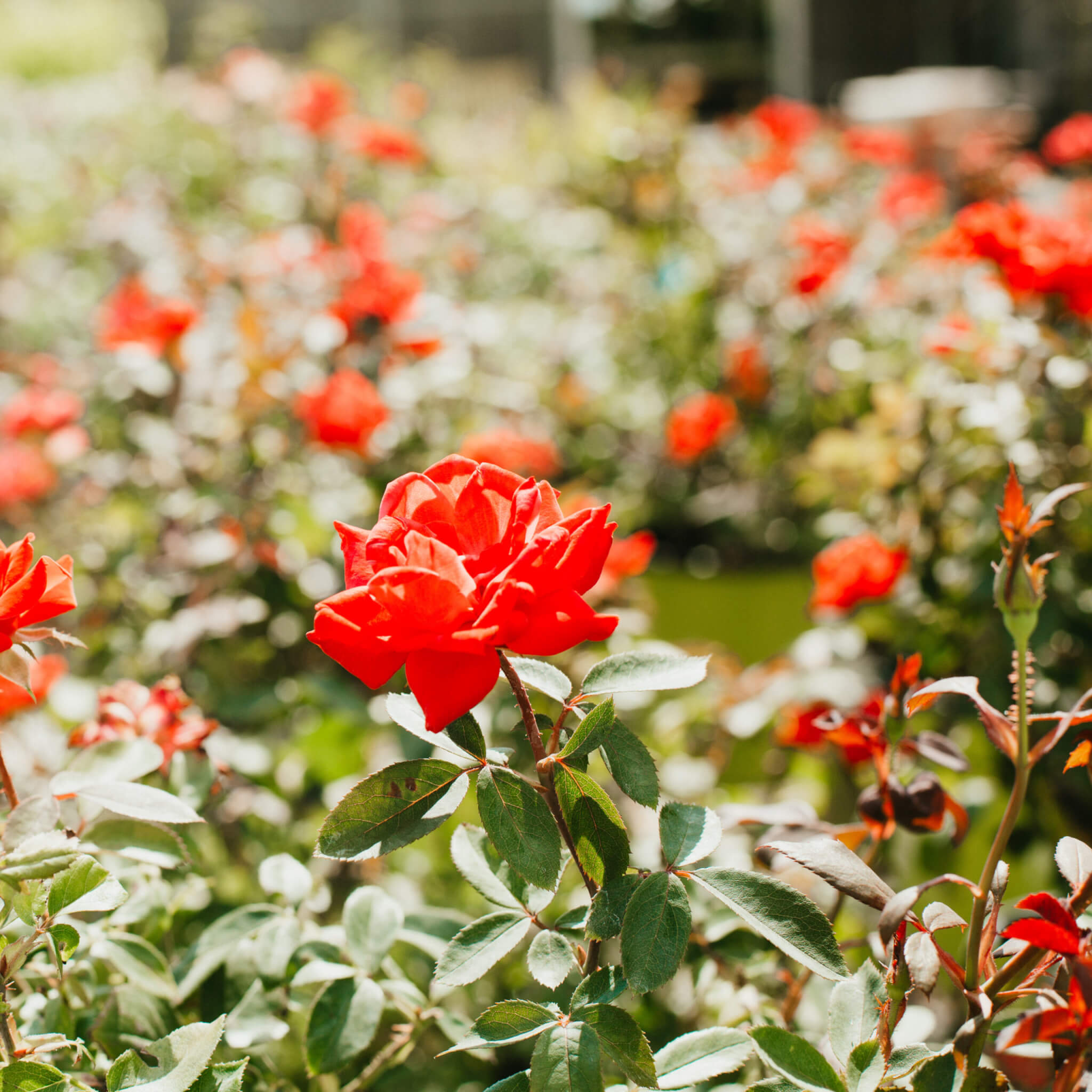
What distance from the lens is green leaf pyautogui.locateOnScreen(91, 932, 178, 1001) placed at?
0.61m

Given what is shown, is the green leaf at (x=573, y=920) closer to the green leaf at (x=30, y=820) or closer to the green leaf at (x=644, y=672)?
the green leaf at (x=644, y=672)

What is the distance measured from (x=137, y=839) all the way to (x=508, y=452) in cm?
76

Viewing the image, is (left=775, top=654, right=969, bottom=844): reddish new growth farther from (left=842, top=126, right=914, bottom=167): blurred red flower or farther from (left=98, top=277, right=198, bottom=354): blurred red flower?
(left=842, top=126, right=914, bottom=167): blurred red flower

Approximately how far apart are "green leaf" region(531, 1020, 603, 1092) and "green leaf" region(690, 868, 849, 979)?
0.09m

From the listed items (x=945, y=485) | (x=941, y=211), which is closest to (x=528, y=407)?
(x=945, y=485)

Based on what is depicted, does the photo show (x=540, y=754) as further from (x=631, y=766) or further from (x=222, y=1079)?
(x=222, y=1079)

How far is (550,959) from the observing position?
0.50m

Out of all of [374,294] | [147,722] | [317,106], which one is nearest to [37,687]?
[147,722]

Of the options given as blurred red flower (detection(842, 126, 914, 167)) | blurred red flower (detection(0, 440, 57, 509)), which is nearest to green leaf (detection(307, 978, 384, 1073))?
blurred red flower (detection(0, 440, 57, 509))

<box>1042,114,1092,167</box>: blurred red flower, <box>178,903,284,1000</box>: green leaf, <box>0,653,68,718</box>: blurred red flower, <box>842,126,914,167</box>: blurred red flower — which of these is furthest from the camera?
<box>842,126,914,167</box>: blurred red flower

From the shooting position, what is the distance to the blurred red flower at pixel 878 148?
8.93 feet

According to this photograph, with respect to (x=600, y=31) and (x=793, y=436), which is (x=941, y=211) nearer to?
(x=793, y=436)

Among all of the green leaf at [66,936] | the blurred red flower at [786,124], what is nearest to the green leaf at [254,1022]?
the green leaf at [66,936]

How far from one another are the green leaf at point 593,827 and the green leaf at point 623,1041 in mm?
59
